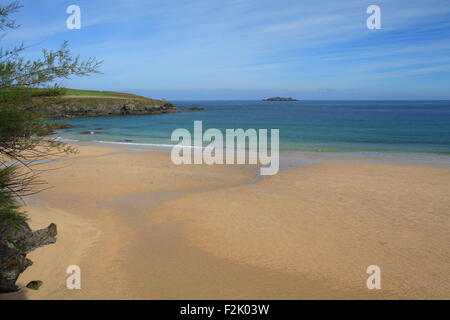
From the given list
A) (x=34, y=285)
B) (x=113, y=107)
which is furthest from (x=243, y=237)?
(x=113, y=107)

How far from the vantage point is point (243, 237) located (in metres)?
9.41

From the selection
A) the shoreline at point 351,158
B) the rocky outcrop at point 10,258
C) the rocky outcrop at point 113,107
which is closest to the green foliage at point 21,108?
the rocky outcrop at point 10,258

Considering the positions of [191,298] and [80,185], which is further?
[80,185]

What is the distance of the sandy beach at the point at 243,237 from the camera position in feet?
22.6

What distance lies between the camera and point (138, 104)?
88625mm

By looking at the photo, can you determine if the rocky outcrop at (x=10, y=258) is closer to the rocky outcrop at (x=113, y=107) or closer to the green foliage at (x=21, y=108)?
the green foliage at (x=21, y=108)

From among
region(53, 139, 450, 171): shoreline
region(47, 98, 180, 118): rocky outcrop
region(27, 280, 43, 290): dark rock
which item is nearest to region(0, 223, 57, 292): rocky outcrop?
region(27, 280, 43, 290): dark rock

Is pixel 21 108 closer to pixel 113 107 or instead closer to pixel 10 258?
pixel 10 258

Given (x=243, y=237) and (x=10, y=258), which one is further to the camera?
(x=243, y=237)

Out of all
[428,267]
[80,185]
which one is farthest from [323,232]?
[80,185]

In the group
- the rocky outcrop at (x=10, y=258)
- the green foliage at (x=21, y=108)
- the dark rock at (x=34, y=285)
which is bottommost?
the dark rock at (x=34, y=285)

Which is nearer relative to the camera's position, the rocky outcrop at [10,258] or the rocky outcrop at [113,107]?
the rocky outcrop at [10,258]

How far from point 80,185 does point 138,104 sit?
253 feet
